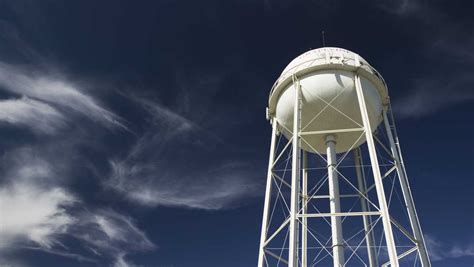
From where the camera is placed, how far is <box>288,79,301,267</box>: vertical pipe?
11664 mm

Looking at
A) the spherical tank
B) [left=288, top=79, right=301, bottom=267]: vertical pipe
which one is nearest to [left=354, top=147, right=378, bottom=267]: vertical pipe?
the spherical tank

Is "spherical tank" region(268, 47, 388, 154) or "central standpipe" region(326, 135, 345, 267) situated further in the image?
"spherical tank" region(268, 47, 388, 154)

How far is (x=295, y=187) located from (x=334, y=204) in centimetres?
217

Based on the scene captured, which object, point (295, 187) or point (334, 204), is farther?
point (334, 204)

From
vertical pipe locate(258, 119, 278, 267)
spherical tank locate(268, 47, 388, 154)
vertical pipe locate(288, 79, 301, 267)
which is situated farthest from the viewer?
spherical tank locate(268, 47, 388, 154)

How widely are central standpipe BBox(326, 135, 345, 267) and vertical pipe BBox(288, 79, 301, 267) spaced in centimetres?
188

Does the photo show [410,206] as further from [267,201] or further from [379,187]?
[267,201]

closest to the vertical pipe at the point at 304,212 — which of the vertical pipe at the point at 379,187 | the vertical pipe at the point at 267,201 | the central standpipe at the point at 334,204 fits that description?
the central standpipe at the point at 334,204

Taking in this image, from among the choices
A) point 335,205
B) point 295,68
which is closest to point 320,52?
point 295,68

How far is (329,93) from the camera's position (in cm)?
1430

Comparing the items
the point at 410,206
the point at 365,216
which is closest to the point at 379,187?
the point at 410,206

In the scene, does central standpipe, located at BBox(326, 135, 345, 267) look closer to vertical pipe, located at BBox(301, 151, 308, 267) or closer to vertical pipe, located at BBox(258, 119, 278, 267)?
vertical pipe, located at BBox(301, 151, 308, 267)

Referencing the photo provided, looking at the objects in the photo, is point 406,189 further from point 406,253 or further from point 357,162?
point 357,162

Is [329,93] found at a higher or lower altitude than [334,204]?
higher
